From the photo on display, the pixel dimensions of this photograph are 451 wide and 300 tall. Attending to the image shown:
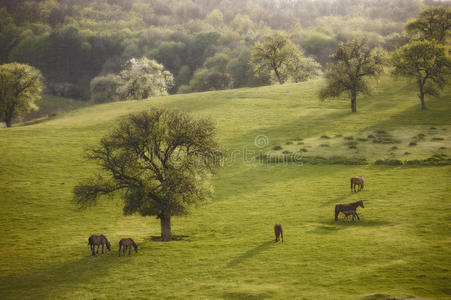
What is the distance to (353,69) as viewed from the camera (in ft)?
214

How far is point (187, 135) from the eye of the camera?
2869cm

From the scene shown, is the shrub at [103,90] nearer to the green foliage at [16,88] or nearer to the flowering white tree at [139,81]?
the flowering white tree at [139,81]

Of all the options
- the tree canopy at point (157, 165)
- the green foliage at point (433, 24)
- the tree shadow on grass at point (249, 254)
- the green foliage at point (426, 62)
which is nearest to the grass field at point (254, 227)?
the tree shadow on grass at point (249, 254)

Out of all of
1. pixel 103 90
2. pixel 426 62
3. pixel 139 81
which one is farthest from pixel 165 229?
pixel 103 90

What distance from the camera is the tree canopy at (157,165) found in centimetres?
2705

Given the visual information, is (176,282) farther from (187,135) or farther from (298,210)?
(298,210)

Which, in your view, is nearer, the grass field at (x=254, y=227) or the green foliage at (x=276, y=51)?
the grass field at (x=254, y=227)

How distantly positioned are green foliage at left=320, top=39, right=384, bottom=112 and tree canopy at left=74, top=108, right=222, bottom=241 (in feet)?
140

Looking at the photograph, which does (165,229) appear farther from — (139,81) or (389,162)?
(139,81)

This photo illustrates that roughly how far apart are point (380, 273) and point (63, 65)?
191 metres

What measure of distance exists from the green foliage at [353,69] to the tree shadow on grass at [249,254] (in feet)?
155

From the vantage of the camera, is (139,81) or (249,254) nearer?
(249,254)

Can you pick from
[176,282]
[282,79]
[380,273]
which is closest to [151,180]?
[176,282]

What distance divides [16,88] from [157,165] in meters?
64.1
